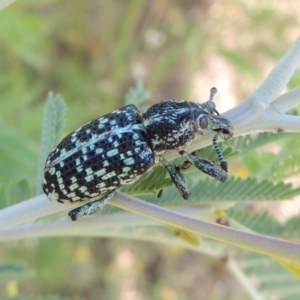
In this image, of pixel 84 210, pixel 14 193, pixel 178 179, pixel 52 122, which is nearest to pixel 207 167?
pixel 178 179

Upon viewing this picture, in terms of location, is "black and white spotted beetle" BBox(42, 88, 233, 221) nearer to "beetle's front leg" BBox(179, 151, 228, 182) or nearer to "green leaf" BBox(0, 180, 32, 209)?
"beetle's front leg" BBox(179, 151, 228, 182)

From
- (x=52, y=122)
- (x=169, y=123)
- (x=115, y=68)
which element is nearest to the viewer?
(x=52, y=122)

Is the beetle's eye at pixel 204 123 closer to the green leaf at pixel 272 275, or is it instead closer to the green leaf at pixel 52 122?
the green leaf at pixel 52 122

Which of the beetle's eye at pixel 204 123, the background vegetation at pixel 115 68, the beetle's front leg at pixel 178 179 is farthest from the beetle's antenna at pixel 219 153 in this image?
the background vegetation at pixel 115 68

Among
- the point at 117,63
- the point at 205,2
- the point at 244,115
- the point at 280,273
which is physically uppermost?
the point at 205,2

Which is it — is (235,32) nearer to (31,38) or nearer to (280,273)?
(31,38)

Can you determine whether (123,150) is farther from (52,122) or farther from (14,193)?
(14,193)

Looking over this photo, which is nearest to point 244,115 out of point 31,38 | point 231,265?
point 231,265

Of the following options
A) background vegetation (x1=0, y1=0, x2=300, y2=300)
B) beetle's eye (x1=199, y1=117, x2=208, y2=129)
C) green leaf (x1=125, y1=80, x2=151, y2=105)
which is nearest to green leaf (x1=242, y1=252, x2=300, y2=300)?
A: beetle's eye (x1=199, y1=117, x2=208, y2=129)
